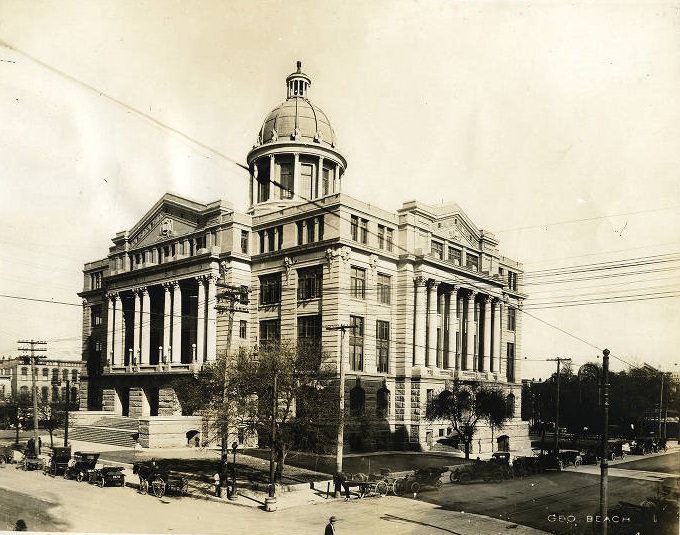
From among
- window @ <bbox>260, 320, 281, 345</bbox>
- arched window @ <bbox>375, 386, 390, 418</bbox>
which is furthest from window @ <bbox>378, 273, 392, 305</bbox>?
window @ <bbox>260, 320, 281, 345</bbox>

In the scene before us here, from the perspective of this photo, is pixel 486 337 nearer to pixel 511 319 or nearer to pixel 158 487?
pixel 511 319

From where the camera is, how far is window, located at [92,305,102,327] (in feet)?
228

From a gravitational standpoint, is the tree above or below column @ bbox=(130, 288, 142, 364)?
below

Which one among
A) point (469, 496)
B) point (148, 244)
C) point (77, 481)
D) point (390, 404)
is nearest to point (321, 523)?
point (469, 496)

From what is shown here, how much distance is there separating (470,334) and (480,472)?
23.5 metres

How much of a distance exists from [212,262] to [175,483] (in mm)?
25026

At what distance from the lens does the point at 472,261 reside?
58688 millimetres

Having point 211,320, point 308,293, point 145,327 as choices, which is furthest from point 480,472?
point 145,327

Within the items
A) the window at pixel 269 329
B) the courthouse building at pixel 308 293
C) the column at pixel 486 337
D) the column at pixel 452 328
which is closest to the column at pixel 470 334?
the courthouse building at pixel 308 293

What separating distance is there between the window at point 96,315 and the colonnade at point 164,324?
6667 millimetres

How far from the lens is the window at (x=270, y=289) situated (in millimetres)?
47500

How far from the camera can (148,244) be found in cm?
5872

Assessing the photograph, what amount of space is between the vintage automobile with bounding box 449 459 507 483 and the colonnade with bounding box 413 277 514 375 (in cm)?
1391

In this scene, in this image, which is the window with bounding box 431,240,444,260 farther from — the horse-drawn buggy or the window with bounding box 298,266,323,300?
the horse-drawn buggy
